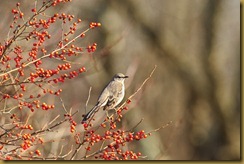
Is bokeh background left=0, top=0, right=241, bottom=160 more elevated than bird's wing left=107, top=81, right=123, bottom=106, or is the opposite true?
bokeh background left=0, top=0, right=241, bottom=160

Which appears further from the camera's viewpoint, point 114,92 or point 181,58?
point 181,58

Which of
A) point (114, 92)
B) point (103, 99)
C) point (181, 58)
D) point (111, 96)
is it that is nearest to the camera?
point (103, 99)

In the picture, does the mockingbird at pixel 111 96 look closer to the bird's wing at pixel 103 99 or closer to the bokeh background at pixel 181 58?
the bird's wing at pixel 103 99

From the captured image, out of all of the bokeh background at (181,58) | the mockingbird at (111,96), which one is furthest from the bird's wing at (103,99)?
the bokeh background at (181,58)

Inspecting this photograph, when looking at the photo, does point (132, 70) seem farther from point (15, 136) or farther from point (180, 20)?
point (15, 136)

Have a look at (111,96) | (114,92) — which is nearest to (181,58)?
(114,92)

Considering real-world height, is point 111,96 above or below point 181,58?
below

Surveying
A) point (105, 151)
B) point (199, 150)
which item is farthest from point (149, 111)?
point (105, 151)

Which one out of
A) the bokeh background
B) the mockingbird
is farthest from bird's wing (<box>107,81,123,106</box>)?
the bokeh background

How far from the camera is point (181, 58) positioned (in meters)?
9.55

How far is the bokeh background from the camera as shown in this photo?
9.31 m

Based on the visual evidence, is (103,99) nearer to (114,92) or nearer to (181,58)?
(114,92)

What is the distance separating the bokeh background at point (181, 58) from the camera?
366 inches

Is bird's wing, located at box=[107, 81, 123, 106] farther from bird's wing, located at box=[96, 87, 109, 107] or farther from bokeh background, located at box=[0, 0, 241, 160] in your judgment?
bokeh background, located at box=[0, 0, 241, 160]
